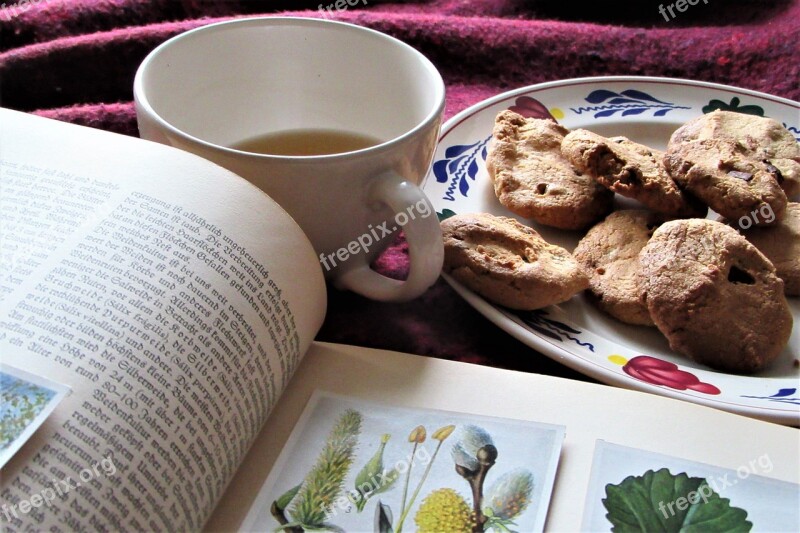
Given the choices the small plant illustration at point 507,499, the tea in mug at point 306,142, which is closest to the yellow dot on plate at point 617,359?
the small plant illustration at point 507,499

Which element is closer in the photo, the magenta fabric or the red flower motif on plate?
the red flower motif on plate

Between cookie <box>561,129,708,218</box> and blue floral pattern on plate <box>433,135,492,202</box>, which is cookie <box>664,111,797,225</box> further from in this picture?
blue floral pattern on plate <box>433,135,492,202</box>

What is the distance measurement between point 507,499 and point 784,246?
28 cm

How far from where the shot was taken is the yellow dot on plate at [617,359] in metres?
0.46

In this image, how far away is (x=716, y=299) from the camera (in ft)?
1.55

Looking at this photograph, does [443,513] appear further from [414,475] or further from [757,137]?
[757,137]

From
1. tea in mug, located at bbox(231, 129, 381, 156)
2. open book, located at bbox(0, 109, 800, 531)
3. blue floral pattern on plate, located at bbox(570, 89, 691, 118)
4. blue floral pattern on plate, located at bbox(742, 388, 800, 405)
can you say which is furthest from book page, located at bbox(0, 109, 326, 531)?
blue floral pattern on plate, located at bbox(570, 89, 691, 118)

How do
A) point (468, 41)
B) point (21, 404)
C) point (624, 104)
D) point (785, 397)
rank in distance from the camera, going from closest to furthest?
point (21, 404) < point (785, 397) < point (624, 104) < point (468, 41)

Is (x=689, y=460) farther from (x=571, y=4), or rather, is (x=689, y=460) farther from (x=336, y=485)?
(x=571, y=4)

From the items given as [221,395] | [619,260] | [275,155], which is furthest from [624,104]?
[221,395]

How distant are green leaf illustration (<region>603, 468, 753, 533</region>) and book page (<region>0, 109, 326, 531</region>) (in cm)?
18

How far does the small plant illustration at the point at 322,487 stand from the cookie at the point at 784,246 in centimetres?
30

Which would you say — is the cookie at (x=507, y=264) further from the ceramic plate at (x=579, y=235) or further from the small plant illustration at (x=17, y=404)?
the small plant illustration at (x=17, y=404)

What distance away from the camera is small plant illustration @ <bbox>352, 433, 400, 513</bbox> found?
1.28 feet
